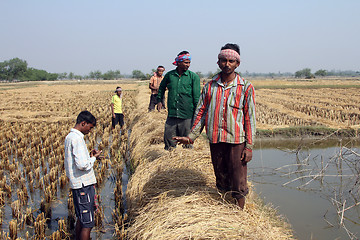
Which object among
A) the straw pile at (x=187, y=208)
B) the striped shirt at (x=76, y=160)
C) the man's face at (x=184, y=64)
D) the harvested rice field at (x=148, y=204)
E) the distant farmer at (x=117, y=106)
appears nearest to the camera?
the straw pile at (x=187, y=208)

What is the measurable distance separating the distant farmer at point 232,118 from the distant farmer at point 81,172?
1.23 m

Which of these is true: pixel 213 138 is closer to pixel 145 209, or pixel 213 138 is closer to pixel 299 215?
pixel 145 209

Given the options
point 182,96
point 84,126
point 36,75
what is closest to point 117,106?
point 182,96

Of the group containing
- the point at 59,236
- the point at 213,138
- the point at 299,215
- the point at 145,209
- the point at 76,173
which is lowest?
the point at 299,215

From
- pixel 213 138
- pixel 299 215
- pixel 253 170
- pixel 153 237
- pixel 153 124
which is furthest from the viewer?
pixel 153 124

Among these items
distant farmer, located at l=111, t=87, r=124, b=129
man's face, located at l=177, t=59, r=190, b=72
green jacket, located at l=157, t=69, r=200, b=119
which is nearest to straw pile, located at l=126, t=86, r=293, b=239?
green jacket, located at l=157, t=69, r=200, b=119

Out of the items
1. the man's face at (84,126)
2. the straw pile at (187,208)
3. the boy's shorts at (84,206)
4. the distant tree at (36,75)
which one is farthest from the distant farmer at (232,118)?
the distant tree at (36,75)

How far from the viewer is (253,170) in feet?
22.2

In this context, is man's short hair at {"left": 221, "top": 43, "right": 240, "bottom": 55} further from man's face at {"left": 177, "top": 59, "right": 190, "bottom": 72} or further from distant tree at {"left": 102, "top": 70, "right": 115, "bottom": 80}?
distant tree at {"left": 102, "top": 70, "right": 115, "bottom": 80}

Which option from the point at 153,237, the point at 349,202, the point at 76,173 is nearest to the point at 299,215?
the point at 349,202

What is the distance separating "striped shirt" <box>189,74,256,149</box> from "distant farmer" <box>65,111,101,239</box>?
1.25 metres

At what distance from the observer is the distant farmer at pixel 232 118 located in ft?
9.41

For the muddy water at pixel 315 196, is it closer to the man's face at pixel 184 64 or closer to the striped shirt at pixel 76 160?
the man's face at pixel 184 64

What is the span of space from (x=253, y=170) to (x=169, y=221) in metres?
4.28
